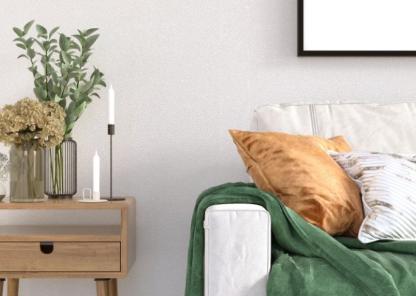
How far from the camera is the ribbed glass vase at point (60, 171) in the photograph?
2.95m

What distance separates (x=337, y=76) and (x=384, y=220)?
3.47 feet

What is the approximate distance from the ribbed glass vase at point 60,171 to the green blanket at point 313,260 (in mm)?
832

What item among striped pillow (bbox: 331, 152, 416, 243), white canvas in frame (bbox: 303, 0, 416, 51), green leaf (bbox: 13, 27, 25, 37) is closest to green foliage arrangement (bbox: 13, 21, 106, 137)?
green leaf (bbox: 13, 27, 25, 37)

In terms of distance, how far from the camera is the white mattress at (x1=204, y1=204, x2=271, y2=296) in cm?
203

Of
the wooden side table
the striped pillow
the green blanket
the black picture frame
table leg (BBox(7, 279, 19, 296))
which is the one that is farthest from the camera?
the black picture frame

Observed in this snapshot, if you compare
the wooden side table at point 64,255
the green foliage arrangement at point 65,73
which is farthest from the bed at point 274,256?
the green foliage arrangement at point 65,73

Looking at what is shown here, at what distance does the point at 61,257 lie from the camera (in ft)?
8.86

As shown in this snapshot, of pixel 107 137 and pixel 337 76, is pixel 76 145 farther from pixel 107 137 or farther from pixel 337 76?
pixel 337 76

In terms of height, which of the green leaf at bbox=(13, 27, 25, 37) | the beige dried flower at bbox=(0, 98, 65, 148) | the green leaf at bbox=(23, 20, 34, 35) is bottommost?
the beige dried flower at bbox=(0, 98, 65, 148)

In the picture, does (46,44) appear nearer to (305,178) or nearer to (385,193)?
(305,178)

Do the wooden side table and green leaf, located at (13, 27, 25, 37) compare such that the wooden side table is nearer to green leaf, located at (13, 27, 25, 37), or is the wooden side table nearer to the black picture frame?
green leaf, located at (13, 27, 25, 37)

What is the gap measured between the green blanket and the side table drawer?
22.7 inches

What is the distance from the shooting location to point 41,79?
2973mm

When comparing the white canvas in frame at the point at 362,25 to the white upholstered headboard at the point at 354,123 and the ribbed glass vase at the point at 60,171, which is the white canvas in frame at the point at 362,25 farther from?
the ribbed glass vase at the point at 60,171
